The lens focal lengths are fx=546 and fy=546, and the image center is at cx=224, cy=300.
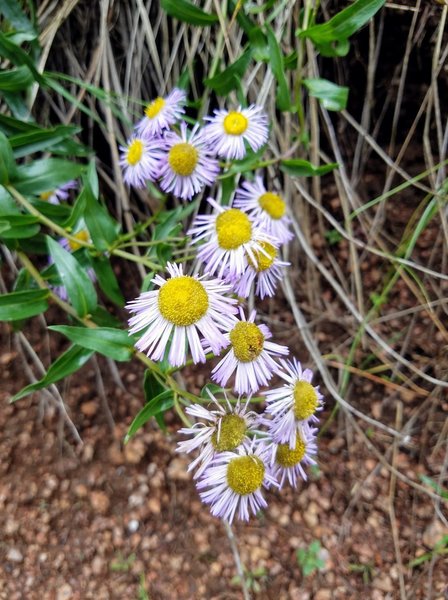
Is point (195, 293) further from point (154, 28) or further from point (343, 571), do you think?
point (154, 28)

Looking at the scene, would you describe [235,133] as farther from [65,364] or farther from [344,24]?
[65,364]

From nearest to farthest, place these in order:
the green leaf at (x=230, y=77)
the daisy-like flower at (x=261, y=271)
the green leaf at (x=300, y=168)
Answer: the daisy-like flower at (x=261, y=271) → the green leaf at (x=300, y=168) → the green leaf at (x=230, y=77)

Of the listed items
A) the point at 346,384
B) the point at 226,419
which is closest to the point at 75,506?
the point at 226,419

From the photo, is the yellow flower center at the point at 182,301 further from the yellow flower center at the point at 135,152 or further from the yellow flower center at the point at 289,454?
the yellow flower center at the point at 135,152

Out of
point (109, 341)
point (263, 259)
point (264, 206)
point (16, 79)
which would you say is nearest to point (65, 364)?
point (109, 341)

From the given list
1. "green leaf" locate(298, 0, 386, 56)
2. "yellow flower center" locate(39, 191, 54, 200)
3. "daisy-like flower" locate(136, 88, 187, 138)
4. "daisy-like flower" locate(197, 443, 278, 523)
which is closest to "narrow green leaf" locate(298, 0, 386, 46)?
"green leaf" locate(298, 0, 386, 56)

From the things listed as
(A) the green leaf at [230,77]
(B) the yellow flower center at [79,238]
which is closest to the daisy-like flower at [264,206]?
(A) the green leaf at [230,77]
